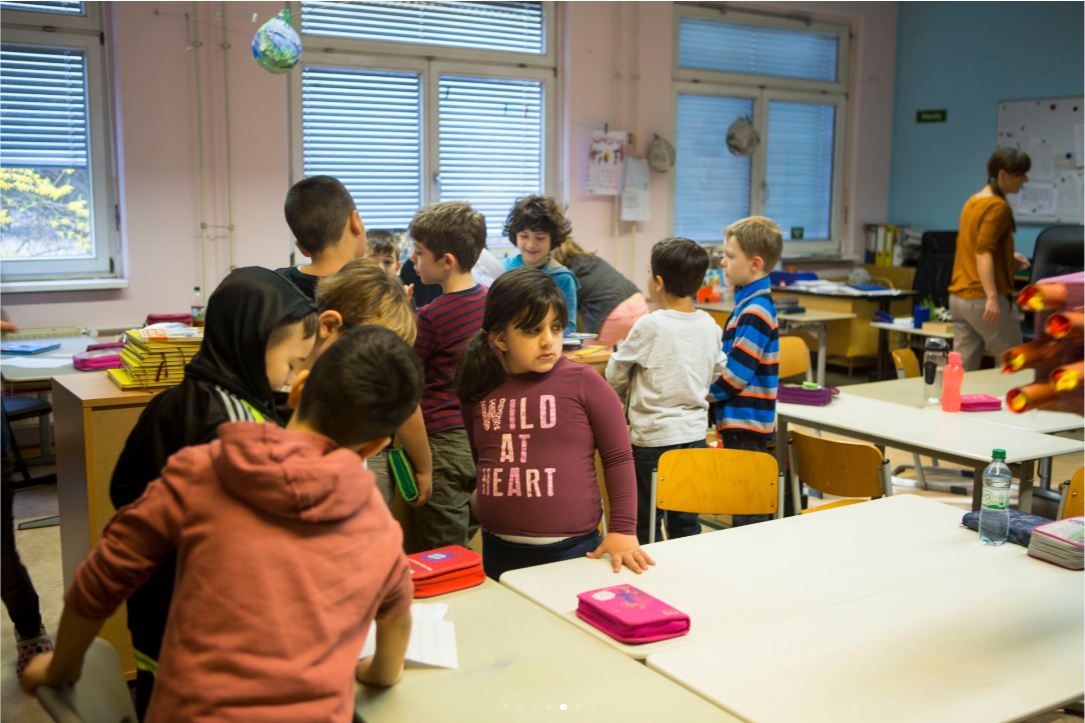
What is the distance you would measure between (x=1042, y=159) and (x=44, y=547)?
283 inches

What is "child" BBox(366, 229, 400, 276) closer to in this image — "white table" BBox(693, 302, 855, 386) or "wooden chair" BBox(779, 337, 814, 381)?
"wooden chair" BBox(779, 337, 814, 381)

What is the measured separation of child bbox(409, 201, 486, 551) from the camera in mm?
2357

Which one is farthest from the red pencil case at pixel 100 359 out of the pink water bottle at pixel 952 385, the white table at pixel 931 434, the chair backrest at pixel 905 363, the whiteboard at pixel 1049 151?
the whiteboard at pixel 1049 151

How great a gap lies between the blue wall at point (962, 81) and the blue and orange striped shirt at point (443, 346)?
20.5 ft

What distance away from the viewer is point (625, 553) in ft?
6.10

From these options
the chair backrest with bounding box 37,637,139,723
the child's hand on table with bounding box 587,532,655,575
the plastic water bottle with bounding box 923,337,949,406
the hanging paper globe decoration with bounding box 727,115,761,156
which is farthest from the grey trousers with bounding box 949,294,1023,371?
the chair backrest with bounding box 37,637,139,723

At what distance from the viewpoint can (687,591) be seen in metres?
1.75

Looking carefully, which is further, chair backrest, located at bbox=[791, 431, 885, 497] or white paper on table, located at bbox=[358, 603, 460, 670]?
chair backrest, located at bbox=[791, 431, 885, 497]

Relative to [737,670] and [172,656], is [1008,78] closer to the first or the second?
[737,670]

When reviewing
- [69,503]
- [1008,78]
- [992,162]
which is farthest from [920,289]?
[69,503]

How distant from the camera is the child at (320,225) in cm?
215

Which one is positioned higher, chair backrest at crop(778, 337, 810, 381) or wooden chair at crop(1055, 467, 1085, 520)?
chair backrest at crop(778, 337, 810, 381)

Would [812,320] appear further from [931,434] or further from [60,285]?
[60,285]

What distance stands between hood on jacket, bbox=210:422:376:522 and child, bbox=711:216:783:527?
2.02m
